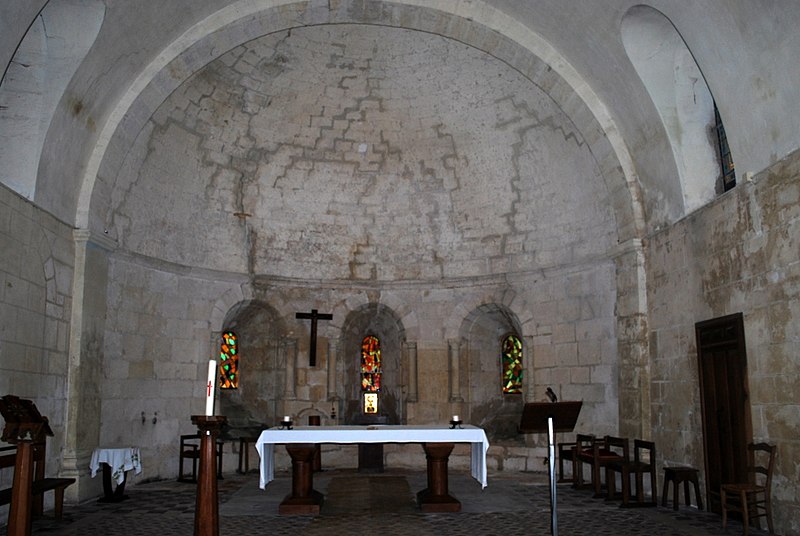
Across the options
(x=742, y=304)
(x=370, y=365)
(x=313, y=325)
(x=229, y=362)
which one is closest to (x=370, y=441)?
(x=742, y=304)

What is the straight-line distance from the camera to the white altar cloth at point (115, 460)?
8898 mm

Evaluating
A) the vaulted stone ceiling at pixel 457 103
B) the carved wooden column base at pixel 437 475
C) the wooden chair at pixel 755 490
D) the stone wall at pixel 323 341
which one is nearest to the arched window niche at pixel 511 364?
the stone wall at pixel 323 341

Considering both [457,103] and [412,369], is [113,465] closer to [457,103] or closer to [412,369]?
[412,369]

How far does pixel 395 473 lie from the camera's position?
1219 centimetres

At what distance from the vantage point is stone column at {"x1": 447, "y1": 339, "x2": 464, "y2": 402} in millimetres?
13164

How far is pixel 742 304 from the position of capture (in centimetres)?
766

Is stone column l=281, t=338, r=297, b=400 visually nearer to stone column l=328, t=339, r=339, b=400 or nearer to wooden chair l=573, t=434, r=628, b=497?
stone column l=328, t=339, r=339, b=400

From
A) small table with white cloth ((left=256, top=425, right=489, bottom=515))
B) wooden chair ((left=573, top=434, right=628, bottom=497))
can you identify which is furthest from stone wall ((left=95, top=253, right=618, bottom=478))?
small table with white cloth ((left=256, top=425, right=489, bottom=515))

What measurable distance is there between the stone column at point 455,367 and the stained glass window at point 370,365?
1.62 meters

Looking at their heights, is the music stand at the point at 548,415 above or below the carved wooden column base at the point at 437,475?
above

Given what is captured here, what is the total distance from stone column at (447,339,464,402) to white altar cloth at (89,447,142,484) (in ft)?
19.1

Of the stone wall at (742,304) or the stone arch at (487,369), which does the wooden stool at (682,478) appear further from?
the stone arch at (487,369)

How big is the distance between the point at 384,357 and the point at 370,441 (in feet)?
19.7

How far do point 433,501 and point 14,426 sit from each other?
4858 millimetres
